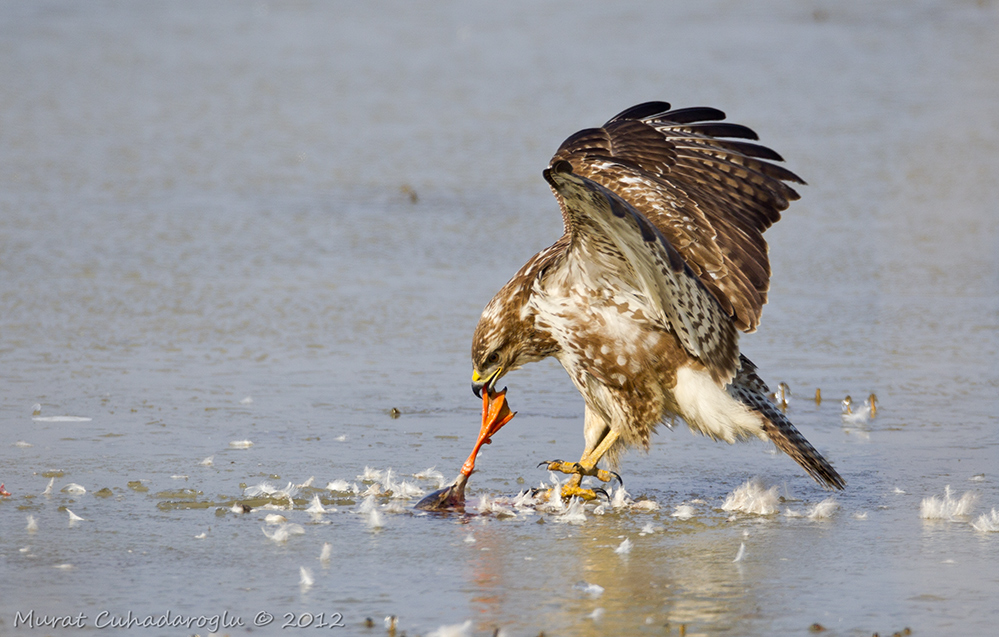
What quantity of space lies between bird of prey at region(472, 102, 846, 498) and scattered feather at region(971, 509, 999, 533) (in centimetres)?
51

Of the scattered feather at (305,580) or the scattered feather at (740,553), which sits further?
the scattered feather at (740,553)

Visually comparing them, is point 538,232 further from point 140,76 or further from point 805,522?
point 140,76

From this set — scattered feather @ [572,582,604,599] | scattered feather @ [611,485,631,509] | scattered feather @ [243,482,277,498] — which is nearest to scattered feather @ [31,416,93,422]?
scattered feather @ [243,482,277,498]

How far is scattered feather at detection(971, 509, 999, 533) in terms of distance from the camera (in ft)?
13.8

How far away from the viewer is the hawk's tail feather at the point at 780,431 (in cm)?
456

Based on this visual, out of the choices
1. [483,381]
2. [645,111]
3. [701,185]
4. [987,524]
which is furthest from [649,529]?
[645,111]

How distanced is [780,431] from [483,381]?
1089mm

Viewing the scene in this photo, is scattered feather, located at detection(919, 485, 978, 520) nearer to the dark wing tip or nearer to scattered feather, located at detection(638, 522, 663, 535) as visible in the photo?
scattered feather, located at detection(638, 522, 663, 535)

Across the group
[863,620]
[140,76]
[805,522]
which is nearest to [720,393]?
[805,522]

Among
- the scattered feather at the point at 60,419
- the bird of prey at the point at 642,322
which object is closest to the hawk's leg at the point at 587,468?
the bird of prey at the point at 642,322

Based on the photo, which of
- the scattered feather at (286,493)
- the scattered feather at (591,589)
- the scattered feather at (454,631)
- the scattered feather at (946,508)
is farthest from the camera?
the scattered feather at (286,493)

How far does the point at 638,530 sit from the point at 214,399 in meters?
2.20

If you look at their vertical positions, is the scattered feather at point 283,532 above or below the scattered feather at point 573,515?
below

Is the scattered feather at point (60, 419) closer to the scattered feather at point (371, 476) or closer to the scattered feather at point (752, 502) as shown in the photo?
the scattered feather at point (371, 476)
